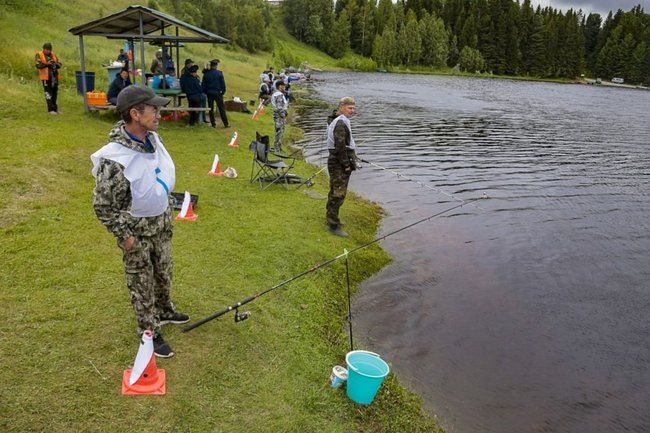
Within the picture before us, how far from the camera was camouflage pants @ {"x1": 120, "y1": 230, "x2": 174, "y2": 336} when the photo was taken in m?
4.41

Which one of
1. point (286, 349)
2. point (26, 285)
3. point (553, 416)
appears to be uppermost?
point (26, 285)

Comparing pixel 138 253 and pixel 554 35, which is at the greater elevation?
pixel 554 35

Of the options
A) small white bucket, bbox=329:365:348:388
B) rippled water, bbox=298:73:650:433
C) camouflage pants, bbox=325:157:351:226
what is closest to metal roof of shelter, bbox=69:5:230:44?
rippled water, bbox=298:73:650:433

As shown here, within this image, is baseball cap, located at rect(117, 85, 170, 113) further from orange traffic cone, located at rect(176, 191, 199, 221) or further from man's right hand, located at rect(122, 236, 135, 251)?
orange traffic cone, located at rect(176, 191, 199, 221)

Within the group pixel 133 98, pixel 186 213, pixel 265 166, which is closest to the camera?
pixel 133 98

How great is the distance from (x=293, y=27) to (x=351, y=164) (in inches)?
4681

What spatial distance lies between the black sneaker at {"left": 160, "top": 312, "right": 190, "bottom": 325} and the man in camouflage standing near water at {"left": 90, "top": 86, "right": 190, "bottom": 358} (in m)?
0.52

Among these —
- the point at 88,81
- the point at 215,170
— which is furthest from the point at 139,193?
the point at 88,81

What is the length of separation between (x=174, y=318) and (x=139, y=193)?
186 centimetres

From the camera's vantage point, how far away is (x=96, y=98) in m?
15.2

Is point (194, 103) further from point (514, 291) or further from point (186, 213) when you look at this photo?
point (514, 291)

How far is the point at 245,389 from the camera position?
476 centimetres

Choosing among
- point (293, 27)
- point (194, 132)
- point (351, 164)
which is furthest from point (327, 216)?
point (293, 27)

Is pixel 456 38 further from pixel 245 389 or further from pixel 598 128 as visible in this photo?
pixel 245 389
